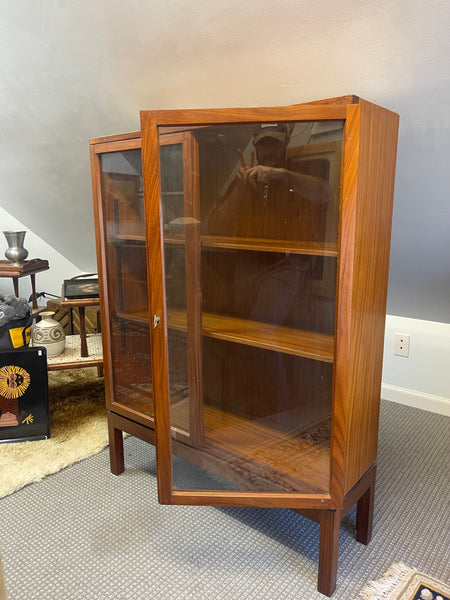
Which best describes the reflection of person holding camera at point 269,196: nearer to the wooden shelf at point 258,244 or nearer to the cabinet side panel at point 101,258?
the wooden shelf at point 258,244

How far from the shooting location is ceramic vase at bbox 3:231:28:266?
8.48 feet

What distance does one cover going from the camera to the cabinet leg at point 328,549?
126 cm

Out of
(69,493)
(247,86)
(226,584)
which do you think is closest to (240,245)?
(247,86)

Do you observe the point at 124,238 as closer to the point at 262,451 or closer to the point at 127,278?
the point at 127,278

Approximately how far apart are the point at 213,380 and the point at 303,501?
43 centimetres

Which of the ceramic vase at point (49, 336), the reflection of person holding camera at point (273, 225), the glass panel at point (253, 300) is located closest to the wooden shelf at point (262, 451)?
the glass panel at point (253, 300)

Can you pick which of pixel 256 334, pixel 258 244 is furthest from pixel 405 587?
pixel 258 244

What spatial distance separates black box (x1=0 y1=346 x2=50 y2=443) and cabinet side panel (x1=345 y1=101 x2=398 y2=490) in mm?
1355

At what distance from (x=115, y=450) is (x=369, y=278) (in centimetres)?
117

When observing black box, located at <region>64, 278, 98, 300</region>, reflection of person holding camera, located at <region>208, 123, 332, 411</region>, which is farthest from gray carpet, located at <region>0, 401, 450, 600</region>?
black box, located at <region>64, 278, 98, 300</region>

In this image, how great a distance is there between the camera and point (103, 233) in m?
1.64

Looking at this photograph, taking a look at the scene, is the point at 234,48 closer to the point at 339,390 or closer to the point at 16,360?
the point at 339,390

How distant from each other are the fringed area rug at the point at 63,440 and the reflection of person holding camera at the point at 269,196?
→ 1.19 m

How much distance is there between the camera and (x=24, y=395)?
204 cm
